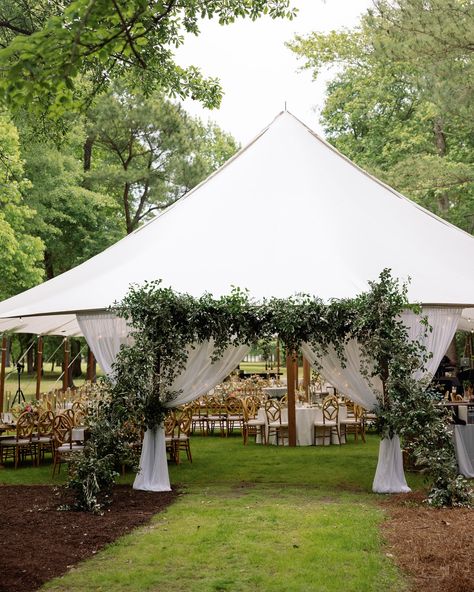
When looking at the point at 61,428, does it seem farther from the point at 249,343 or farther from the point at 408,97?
the point at 408,97

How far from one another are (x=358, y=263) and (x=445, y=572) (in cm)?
540

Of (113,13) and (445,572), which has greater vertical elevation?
(113,13)

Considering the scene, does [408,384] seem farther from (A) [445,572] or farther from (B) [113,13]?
(B) [113,13]

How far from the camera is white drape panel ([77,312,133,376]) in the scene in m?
10.5

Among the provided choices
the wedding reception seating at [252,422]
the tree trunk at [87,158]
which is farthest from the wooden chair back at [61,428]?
the tree trunk at [87,158]

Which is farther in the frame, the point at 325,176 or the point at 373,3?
the point at 373,3

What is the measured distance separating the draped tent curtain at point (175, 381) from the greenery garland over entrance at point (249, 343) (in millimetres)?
185

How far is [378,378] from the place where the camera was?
10.1 metres

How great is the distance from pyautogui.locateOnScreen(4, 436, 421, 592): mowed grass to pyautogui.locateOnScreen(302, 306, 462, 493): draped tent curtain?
1.50ft

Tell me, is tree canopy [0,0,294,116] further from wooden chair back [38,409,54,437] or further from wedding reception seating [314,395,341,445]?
wedding reception seating [314,395,341,445]

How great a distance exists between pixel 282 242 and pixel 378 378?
2476mm

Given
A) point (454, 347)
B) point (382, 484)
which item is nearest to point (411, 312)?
point (382, 484)

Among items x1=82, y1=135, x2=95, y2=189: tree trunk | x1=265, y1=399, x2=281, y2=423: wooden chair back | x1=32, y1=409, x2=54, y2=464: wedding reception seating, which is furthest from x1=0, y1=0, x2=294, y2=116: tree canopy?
x1=82, y1=135, x2=95, y2=189: tree trunk

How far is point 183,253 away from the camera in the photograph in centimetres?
1130
